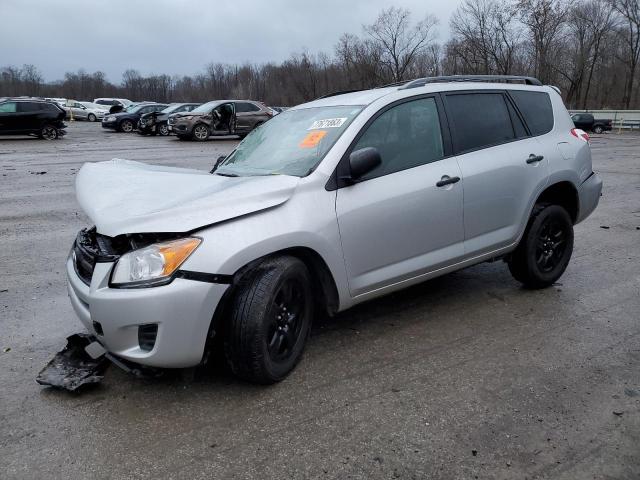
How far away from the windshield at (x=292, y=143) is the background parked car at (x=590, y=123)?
39568 millimetres

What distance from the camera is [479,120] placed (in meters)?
4.41

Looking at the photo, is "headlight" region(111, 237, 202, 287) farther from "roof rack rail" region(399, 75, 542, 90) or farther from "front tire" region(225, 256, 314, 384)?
"roof rack rail" region(399, 75, 542, 90)

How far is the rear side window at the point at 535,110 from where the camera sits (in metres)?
4.79

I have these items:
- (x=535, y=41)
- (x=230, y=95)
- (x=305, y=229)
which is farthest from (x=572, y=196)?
(x=230, y=95)

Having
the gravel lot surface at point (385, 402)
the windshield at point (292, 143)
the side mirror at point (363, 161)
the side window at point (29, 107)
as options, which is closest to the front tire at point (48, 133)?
the side window at point (29, 107)

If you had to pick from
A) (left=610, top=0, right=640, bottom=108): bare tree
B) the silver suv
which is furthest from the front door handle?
(left=610, top=0, right=640, bottom=108): bare tree

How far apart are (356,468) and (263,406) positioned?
2.39ft

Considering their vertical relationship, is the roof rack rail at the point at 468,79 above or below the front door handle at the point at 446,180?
above

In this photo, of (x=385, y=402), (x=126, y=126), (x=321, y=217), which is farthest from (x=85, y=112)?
(x=385, y=402)

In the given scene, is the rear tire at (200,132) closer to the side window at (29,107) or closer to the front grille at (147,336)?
the side window at (29,107)

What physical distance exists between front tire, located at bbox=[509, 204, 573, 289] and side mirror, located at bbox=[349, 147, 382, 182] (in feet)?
6.34

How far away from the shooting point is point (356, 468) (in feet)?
8.34

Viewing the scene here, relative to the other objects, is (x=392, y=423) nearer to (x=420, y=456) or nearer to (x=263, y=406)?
(x=420, y=456)

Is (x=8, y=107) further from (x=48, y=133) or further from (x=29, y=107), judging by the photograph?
(x=48, y=133)
